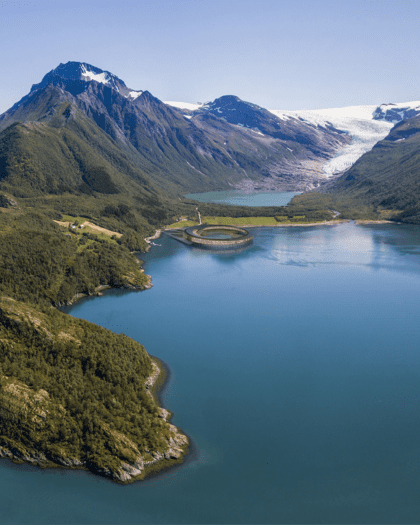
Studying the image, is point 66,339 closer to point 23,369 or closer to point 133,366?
point 23,369

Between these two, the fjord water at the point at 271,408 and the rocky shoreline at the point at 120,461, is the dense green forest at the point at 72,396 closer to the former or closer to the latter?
the rocky shoreline at the point at 120,461

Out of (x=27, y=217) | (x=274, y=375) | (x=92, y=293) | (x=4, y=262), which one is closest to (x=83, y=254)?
(x=92, y=293)

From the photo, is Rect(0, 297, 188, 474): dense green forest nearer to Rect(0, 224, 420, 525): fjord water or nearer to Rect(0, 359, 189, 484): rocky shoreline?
Rect(0, 359, 189, 484): rocky shoreline

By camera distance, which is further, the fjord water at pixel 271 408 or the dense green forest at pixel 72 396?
the dense green forest at pixel 72 396

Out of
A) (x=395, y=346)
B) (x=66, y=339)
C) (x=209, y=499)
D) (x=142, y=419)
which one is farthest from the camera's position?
(x=395, y=346)

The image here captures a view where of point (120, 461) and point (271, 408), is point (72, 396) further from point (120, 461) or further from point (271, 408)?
point (271, 408)

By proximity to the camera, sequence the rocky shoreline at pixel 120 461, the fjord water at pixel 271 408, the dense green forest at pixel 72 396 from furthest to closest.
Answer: the dense green forest at pixel 72 396 → the rocky shoreline at pixel 120 461 → the fjord water at pixel 271 408

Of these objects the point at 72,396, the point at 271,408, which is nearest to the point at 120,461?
the point at 72,396

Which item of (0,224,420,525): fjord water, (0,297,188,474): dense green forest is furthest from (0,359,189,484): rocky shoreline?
(0,224,420,525): fjord water

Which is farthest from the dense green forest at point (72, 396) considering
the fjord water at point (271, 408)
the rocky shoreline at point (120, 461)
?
the fjord water at point (271, 408)
